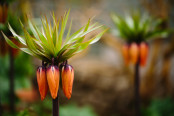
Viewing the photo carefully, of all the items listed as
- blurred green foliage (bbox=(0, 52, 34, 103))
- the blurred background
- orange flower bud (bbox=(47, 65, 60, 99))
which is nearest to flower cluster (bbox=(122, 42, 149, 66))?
the blurred background

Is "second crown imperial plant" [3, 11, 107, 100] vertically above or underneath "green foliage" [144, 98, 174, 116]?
above

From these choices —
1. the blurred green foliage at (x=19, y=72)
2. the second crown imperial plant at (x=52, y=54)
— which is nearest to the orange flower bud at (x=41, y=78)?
the second crown imperial plant at (x=52, y=54)

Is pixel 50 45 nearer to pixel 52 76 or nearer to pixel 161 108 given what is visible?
pixel 52 76

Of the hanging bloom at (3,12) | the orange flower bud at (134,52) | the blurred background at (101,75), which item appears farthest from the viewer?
the blurred background at (101,75)

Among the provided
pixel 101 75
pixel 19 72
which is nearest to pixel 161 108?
pixel 101 75

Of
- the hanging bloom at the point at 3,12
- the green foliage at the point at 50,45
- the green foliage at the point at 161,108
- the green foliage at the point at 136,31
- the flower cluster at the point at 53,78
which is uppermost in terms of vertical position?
the hanging bloom at the point at 3,12

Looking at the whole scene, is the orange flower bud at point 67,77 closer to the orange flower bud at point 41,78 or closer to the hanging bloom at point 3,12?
the orange flower bud at point 41,78

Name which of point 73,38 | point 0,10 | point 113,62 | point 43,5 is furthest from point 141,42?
point 43,5

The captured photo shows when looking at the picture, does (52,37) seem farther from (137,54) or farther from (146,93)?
(146,93)

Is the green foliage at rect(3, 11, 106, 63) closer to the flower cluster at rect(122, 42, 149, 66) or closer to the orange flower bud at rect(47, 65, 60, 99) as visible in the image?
the orange flower bud at rect(47, 65, 60, 99)
